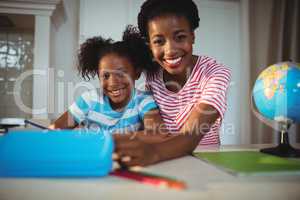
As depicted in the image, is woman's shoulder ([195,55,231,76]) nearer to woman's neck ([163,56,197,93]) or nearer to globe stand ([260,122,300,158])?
woman's neck ([163,56,197,93])

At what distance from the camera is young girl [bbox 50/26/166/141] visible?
0.97 m

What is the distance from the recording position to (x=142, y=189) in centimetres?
39

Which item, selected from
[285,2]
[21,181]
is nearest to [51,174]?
[21,181]

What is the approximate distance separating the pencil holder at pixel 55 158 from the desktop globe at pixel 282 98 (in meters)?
0.44

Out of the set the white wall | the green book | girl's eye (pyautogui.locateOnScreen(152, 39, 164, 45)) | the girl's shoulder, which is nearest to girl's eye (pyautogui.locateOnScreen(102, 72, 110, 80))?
the girl's shoulder

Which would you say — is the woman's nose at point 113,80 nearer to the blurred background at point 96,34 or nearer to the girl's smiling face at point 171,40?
the girl's smiling face at point 171,40

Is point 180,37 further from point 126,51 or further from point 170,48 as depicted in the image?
point 126,51

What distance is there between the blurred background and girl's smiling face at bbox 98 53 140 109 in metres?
1.12

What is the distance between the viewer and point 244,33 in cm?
293

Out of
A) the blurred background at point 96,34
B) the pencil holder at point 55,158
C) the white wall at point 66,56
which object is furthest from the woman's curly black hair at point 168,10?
the white wall at point 66,56

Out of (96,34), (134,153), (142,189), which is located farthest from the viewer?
(96,34)

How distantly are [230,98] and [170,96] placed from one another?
217 centimetres

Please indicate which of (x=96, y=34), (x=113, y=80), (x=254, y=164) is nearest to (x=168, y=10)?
(x=113, y=80)

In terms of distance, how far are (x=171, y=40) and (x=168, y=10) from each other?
0.30 feet
